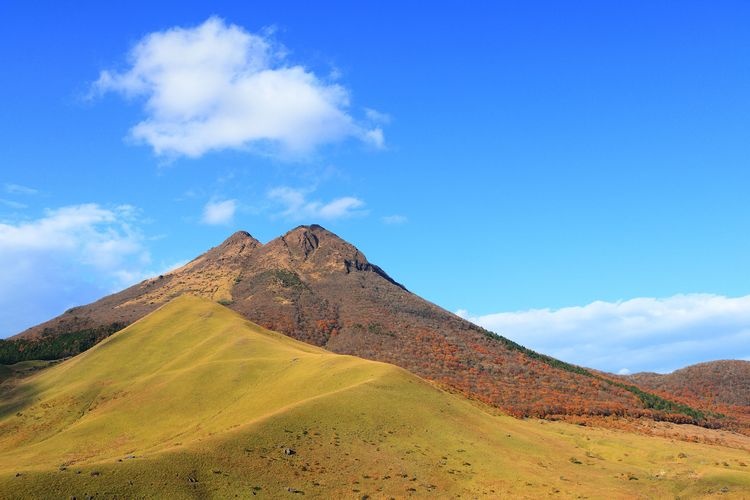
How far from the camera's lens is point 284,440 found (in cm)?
6538

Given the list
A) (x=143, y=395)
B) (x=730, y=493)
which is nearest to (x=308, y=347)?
(x=143, y=395)

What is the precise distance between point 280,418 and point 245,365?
3805 centimetres

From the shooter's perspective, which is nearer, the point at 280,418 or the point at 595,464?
the point at 280,418

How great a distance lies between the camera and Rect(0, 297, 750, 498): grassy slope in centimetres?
5531

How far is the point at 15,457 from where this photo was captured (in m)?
82.4

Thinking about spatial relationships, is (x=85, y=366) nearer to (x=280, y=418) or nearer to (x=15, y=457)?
(x=15, y=457)

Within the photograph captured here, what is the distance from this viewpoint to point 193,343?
426 feet

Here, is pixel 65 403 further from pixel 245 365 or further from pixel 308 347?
pixel 308 347

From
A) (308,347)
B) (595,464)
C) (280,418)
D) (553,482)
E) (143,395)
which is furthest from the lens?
(308,347)

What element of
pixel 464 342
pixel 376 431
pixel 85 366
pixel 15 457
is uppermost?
pixel 464 342

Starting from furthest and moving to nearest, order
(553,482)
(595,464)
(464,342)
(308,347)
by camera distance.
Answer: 1. (464,342)
2. (308,347)
3. (595,464)
4. (553,482)

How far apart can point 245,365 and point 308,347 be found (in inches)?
1267

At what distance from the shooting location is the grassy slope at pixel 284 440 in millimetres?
55312

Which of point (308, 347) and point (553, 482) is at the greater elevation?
point (308, 347)
